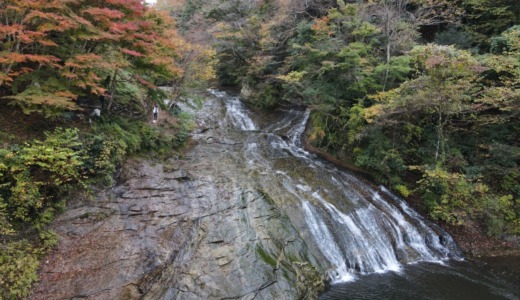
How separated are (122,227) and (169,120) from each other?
7.67m

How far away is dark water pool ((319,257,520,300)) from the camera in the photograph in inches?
329

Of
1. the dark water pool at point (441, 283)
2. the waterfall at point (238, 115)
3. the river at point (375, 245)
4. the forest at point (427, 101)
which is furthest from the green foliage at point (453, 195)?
the waterfall at point (238, 115)

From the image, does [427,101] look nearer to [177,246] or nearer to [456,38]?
[456,38]

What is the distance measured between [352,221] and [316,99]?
757 cm

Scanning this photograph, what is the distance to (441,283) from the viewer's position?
29.7 feet

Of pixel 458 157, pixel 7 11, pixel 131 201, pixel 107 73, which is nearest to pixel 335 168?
pixel 458 157

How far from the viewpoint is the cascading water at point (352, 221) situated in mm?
9836

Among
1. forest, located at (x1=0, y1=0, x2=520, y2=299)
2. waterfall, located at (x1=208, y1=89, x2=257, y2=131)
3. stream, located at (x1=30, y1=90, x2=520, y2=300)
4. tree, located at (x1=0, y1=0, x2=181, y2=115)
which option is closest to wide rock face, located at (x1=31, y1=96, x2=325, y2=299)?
stream, located at (x1=30, y1=90, x2=520, y2=300)

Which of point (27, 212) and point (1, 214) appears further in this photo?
point (27, 212)

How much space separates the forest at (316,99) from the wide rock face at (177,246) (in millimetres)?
741

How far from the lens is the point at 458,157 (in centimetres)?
1301

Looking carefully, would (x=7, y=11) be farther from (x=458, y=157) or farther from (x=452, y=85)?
(x=458, y=157)

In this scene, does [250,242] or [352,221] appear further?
[352,221]

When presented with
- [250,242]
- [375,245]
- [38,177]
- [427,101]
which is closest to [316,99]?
[427,101]
